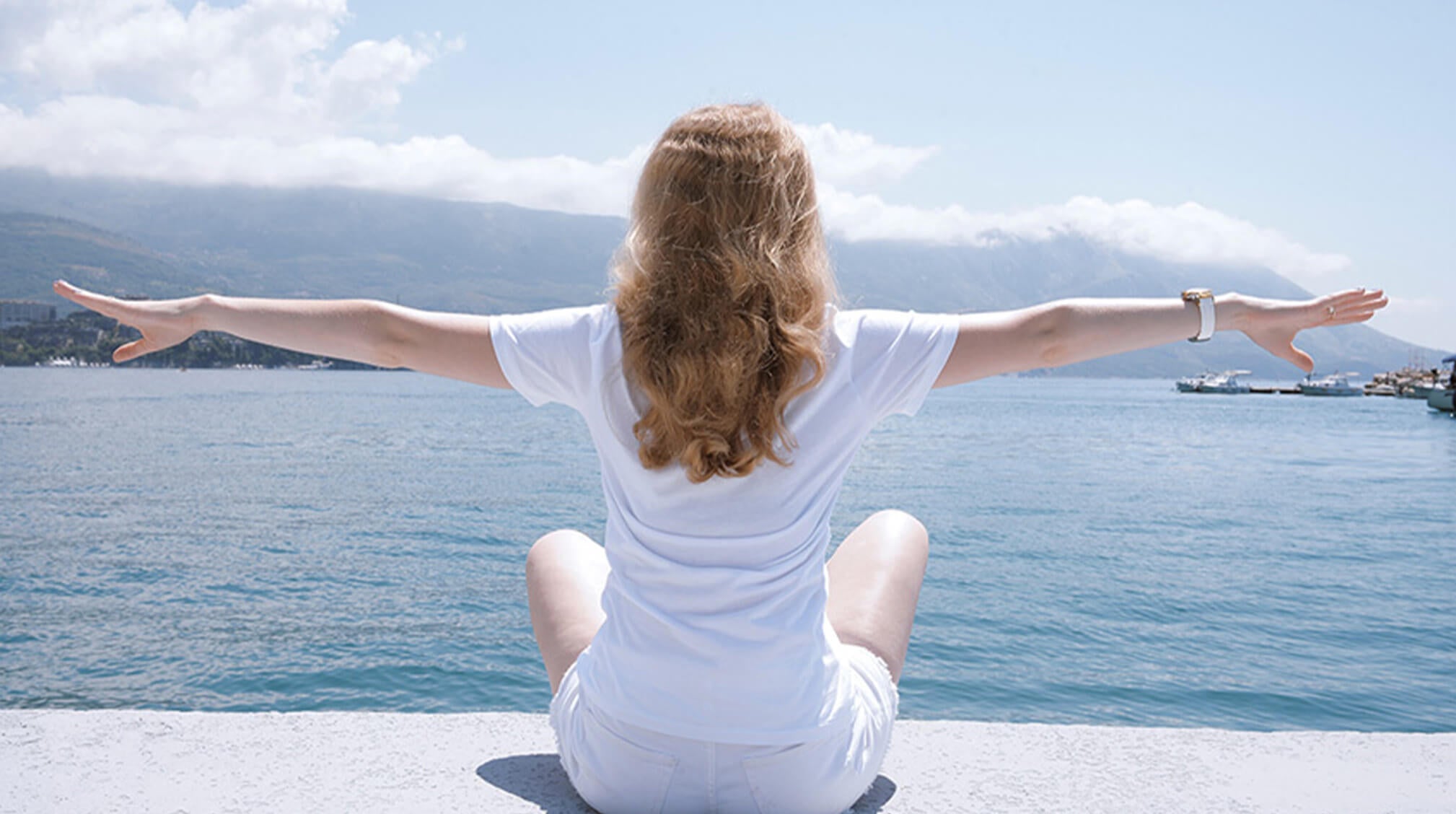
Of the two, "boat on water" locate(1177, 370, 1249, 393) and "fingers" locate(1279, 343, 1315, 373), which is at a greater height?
"fingers" locate(1279, 343, 1315, 373)

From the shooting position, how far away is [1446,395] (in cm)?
6850

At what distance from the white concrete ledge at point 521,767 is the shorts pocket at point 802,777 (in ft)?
0.86

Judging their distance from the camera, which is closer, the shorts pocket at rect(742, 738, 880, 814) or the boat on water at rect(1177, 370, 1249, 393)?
the shorts pocket at rect(742, 738, 880, 814)

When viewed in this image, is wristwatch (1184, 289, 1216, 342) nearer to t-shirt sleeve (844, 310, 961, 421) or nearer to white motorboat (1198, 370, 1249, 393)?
t-shirt sleeve (844, 310, 961, 421)

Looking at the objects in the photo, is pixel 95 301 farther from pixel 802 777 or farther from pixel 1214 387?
pixel 1214 387

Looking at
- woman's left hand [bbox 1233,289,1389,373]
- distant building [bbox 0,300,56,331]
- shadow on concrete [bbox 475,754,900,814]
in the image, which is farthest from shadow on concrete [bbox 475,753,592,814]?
distant building [bbox 0,300,56,331]

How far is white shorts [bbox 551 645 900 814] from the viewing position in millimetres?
1849

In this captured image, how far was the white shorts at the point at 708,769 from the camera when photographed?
1.85 meters

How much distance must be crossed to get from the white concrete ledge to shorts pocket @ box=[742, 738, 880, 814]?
263mm

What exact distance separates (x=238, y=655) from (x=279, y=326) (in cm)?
862

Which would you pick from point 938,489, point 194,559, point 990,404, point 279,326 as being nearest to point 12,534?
point 194,559

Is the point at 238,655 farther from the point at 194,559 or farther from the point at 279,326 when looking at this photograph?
the point at 279,326

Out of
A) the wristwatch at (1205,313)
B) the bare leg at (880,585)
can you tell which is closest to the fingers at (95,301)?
the bare leg at (880,585)

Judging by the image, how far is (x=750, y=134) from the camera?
195 centimetres
